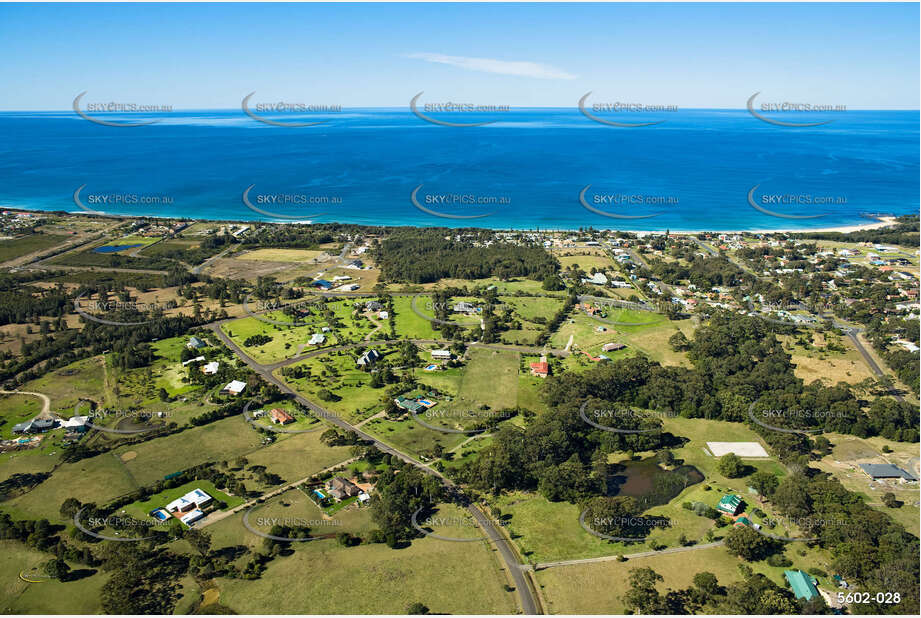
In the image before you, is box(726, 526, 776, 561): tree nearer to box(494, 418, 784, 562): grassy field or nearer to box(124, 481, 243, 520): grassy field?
box(494, 418, 784, 562): grassy field

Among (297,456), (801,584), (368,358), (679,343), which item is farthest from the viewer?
(679,343)

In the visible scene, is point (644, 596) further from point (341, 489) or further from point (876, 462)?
point (876, 462)

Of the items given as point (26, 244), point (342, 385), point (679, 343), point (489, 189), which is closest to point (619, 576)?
point (342, 385)

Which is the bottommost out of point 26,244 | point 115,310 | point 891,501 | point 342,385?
point 891,501

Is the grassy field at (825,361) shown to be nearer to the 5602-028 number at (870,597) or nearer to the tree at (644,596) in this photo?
the 5602-028 number at (870,597)

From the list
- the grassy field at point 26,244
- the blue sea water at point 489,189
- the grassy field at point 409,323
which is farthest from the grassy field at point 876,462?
the grassy field at point 26,244

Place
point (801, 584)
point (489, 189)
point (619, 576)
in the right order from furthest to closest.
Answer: point (489, 189)
point (619, 576)
point (801, 584)
